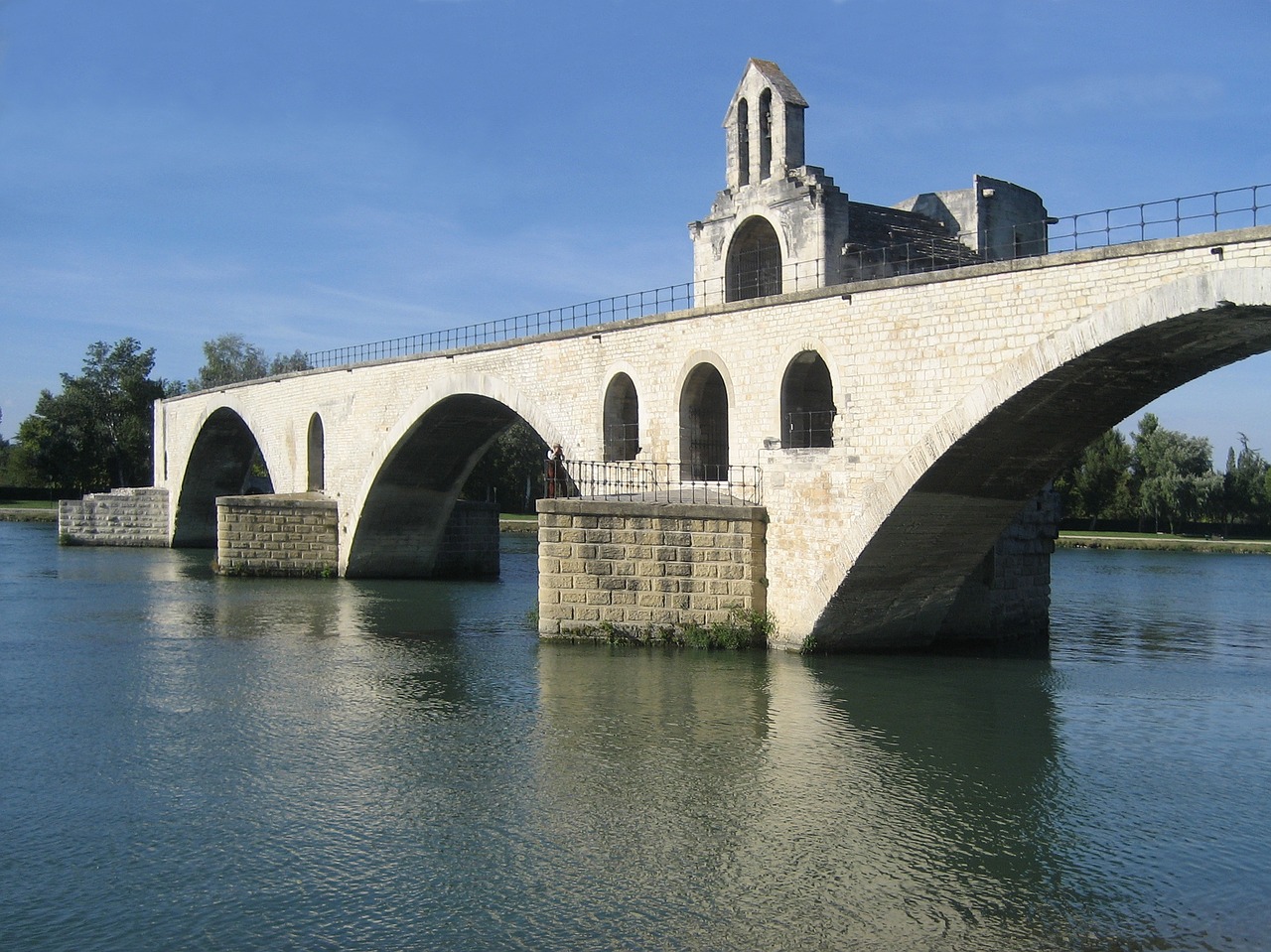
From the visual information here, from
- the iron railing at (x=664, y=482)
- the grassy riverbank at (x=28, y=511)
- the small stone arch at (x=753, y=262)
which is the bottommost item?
the grassy riverbank at (x=28, y=511)

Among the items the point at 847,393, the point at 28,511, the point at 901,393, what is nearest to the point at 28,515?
the point at 28,511

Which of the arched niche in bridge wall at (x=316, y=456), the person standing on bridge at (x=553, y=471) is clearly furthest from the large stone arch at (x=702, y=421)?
the arched niche in bridge wall at (x=316, y=456)

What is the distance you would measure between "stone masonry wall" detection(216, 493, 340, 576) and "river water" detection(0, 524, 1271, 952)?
11701 mm

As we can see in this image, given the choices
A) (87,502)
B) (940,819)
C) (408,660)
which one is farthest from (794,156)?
(87,502)

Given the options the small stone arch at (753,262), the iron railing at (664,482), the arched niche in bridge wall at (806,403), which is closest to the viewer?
the arched niche in bridge wall at (806,403)

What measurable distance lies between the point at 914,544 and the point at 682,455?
4.99 metres

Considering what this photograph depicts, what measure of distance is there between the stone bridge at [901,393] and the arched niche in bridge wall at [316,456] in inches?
433

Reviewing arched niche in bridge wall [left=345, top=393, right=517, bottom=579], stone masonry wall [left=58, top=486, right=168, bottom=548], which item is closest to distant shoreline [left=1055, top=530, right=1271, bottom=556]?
arched niche in bridge wall [left=345, top=393, right=517, bottom=579]

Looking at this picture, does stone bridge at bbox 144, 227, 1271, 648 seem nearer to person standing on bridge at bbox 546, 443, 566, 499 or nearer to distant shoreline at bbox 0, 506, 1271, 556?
person standing on bridge at bbox 546, 443, 566, 499

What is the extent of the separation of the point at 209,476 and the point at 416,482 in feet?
53.5

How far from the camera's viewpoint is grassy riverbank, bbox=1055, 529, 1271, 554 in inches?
1898

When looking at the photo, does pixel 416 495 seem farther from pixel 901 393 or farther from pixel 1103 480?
pixel 1103 480

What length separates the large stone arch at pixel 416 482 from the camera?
30.1 metres

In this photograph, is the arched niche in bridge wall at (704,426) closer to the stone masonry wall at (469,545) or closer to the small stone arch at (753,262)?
the small stone arch at (753,262)
